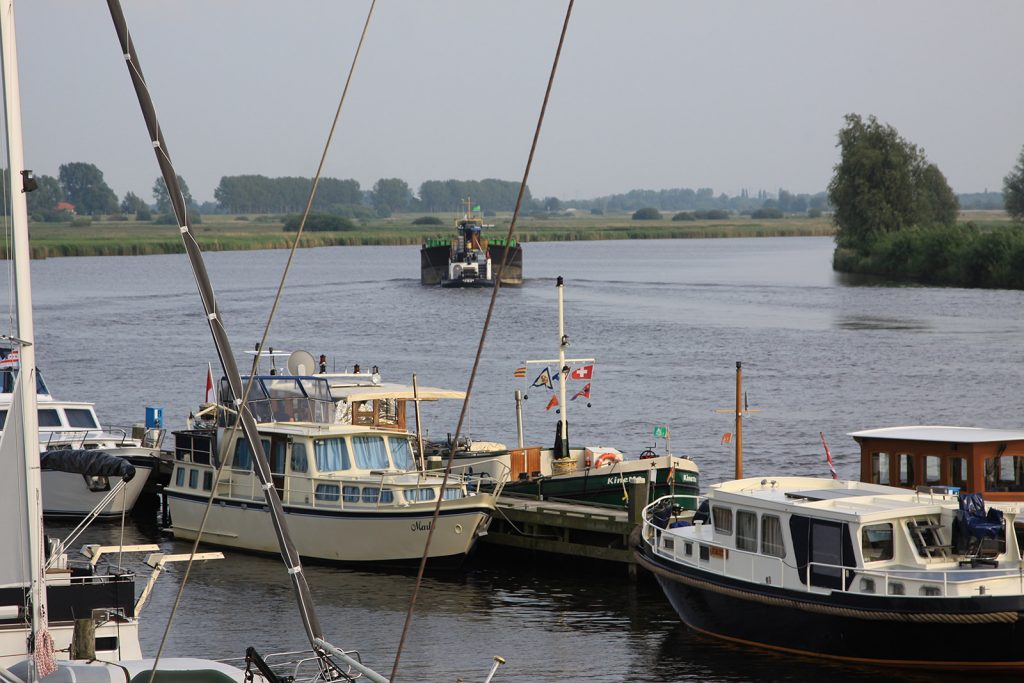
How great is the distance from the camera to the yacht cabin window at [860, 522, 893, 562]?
20.5 meters

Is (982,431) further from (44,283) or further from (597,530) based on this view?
(44,283)

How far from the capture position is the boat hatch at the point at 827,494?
21.4 m

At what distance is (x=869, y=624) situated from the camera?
2038cm

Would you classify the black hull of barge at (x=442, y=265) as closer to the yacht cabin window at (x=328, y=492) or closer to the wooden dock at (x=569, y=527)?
the wooden dock at (x=569, y=527)

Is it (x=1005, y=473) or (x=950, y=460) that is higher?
(x=950, y=460)

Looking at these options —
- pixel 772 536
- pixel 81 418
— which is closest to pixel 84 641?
pixel 772 536

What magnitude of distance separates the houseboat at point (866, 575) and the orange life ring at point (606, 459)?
29.1 ft

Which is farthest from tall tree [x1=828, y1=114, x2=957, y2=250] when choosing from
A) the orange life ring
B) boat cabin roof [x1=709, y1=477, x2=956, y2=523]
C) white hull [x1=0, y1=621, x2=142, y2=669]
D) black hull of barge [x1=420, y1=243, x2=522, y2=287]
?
white hull [x1=0, y1=621, x2=142, y2=669]

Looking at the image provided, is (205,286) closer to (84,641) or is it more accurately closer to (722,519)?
(84,641)

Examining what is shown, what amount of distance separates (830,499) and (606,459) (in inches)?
424

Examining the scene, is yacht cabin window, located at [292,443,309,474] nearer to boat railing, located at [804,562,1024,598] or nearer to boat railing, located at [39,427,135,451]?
boat railing, located at [39,427,135,451]

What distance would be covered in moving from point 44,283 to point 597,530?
121 m

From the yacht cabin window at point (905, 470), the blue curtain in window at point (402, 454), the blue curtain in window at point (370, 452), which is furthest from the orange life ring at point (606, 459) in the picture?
the yacht cabin window at point (905, 470)

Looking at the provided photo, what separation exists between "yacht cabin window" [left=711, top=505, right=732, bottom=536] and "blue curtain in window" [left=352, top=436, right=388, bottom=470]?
28.2 ft
